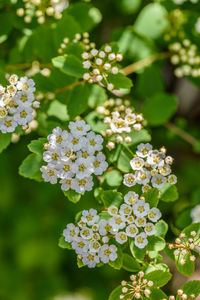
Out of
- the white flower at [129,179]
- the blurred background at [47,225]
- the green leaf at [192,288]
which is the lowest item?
the blurred background at [47,225]

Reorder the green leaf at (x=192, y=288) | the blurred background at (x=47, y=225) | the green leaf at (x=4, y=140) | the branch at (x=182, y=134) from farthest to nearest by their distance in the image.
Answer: the blurred background at (x=47, y=225)
the branch at (x=182, y=134)
the green leaf at (x=4, y=140)
the green leaf at (x=192, y=288)

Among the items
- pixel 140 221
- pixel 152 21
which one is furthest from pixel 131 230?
pixel 152 21

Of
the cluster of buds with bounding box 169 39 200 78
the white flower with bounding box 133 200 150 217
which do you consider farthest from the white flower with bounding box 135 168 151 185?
the cluster of buds with bounding box 169 39 200 78

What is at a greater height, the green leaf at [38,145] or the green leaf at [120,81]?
the green leaf at [120,81]

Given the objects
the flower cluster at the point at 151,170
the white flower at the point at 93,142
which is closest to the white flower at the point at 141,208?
the flower cluster at the point at 151,170

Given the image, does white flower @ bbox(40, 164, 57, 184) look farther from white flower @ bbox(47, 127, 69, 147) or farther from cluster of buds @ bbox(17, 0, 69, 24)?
cluster of buds @ bbox(17, 0, 69, 24)

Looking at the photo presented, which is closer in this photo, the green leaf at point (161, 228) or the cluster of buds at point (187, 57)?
the green leaf at point (161, 228)

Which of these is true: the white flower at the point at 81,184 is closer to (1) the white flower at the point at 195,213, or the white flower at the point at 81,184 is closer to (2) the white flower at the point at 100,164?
(2) the white flower at the point at 100,164

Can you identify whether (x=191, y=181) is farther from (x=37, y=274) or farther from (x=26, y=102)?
(x=26, y=102)
